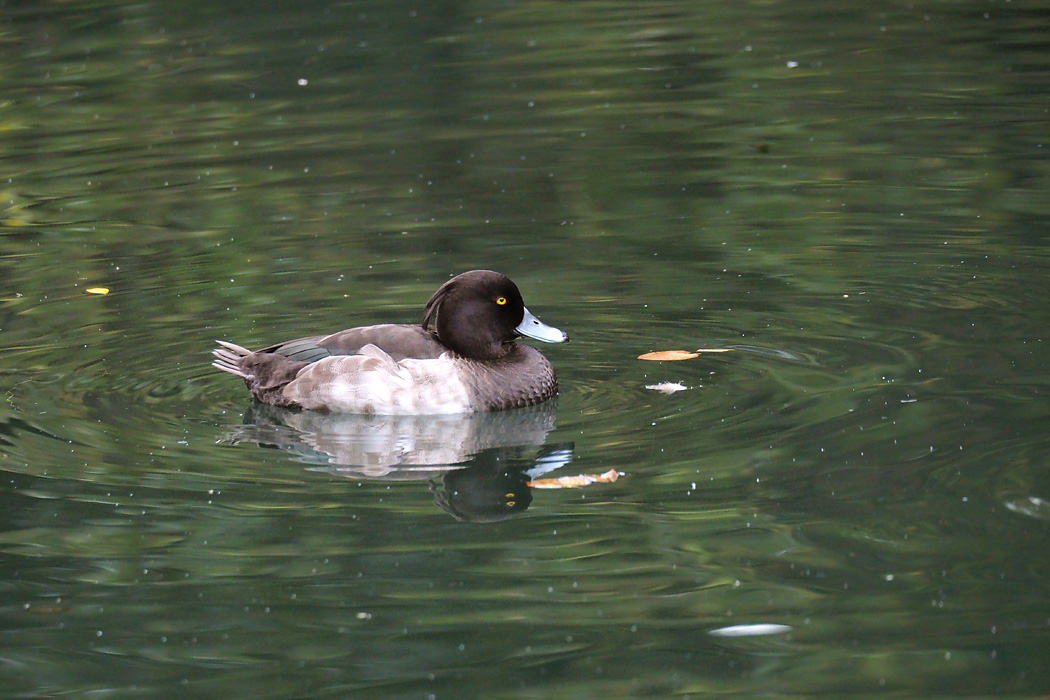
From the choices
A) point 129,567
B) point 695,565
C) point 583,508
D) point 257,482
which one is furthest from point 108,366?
point 695,565

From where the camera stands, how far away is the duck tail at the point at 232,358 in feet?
28.3

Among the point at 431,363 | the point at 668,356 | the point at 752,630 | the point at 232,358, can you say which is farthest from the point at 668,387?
the point at 752,630

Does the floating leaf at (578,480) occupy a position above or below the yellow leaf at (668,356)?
above

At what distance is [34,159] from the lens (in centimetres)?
1466

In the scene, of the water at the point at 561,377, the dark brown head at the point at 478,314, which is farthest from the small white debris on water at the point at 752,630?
the dark brown head at the point at 478,314

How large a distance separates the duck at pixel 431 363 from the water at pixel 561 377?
18 centimetres

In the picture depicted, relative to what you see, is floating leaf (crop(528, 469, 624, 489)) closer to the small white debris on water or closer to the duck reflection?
the duck reflection

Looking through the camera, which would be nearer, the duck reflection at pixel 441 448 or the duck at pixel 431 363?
the duck reflection at pixel 441 448

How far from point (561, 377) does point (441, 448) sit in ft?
4.20

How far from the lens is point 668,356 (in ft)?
28.6

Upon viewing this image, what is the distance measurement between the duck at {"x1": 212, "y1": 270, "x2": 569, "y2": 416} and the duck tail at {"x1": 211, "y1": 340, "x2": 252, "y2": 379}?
0.01 meters

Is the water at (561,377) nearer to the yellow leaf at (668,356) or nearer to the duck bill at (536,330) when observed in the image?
the yellow leaf at (668,356)

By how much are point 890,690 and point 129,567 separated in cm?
304

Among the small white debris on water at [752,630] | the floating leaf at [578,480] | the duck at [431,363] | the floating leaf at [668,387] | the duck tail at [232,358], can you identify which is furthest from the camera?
the duck tail at [232,358]
